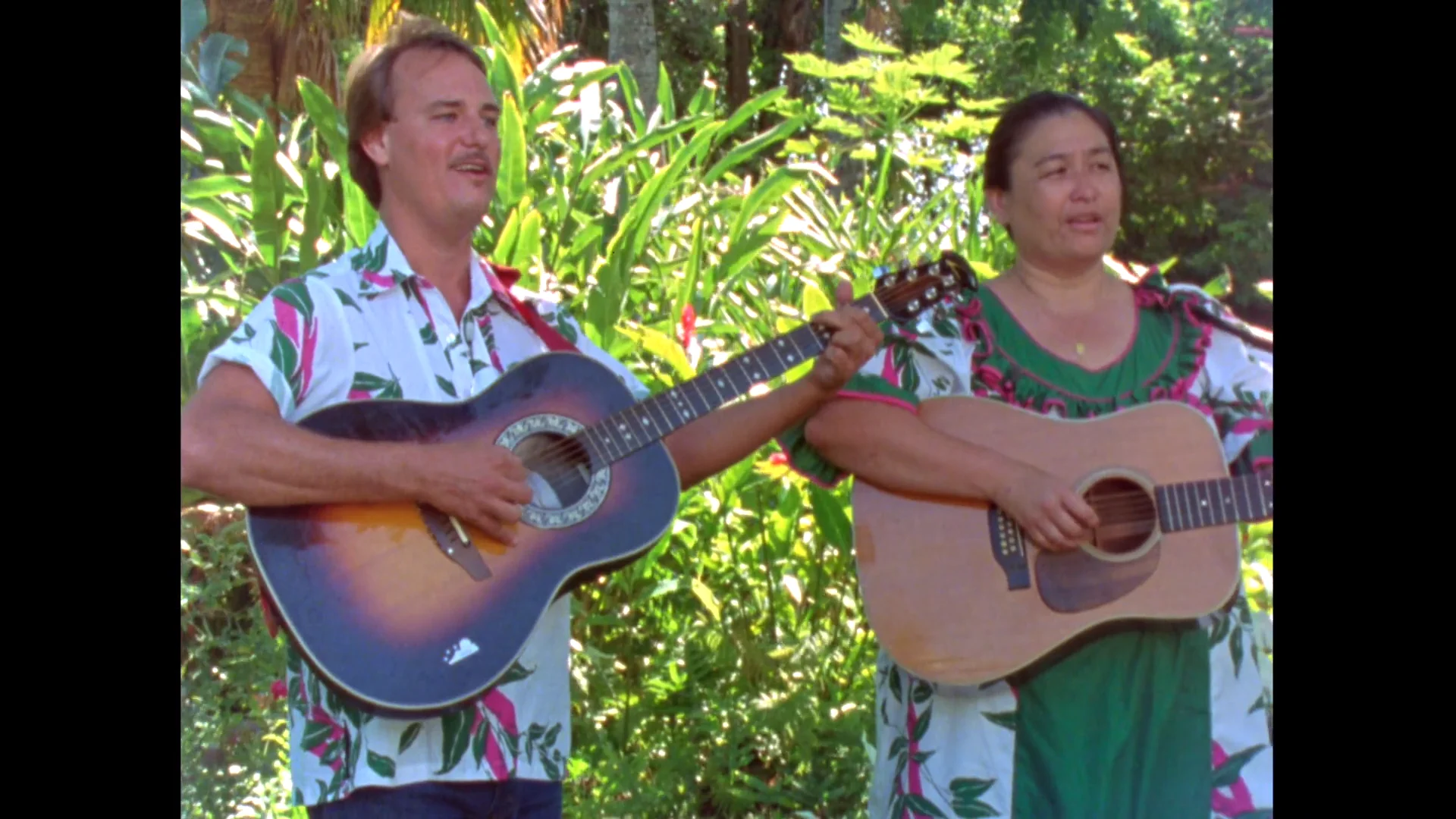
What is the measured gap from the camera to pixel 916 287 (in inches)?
89.4

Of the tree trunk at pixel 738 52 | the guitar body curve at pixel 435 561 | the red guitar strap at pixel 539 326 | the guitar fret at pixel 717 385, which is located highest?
the tree trunk at pixel 738 52

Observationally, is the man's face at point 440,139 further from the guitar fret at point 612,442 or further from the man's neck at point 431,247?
the guitar fret at point 612,442

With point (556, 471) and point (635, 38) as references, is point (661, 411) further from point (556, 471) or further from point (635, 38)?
point (635, 38)

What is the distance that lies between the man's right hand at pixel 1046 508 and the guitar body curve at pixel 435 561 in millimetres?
480

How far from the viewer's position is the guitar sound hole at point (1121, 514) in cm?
217

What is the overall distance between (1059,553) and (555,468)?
72cm

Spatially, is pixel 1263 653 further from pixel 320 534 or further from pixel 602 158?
pixel 602 158

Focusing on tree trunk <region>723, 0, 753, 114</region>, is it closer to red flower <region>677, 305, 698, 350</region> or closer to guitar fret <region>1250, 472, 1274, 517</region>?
red flower <region>677, 305, 698, 350</region>

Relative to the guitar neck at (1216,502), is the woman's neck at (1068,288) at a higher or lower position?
higher

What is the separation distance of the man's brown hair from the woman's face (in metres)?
0.82

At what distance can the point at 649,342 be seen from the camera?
117 inches

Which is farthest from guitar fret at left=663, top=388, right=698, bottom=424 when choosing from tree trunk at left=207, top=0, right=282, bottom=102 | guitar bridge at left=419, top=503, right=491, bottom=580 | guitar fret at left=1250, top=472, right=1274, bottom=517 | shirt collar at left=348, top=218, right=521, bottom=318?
tree trunk at left=207, top=0, right=282, bottom=102

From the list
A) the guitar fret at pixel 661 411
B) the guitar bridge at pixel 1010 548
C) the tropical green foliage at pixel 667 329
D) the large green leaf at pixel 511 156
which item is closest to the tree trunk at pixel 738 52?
the tropical green foliage at pixel 667 329

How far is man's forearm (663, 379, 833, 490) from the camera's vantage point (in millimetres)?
2283
